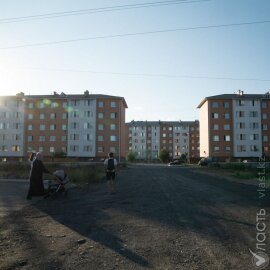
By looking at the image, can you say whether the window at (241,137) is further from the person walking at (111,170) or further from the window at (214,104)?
the person walking at (111,170)

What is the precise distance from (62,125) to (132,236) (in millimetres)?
70510

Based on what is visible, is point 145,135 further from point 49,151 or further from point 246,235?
point 246,235

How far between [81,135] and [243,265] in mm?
69967

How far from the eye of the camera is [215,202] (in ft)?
36.0

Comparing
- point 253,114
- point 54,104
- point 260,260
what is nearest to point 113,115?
point 54,104

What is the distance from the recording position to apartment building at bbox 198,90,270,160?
75.4 metres

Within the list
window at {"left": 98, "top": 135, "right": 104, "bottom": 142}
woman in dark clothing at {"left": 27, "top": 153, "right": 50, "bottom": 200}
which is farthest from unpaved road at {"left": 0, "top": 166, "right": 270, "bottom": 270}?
window at {"left": 98, "top": 135, "right": 104, "bottom": 142}

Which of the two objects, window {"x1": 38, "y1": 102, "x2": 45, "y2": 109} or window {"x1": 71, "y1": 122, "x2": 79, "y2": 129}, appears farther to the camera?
window {"x1": 38, "y1": 102, "x2": 45, "y2": 109}

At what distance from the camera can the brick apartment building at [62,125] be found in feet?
238

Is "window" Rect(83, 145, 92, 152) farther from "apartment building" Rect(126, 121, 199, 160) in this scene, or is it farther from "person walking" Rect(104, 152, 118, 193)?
"apartment building" Rect(126, 121, 199, 160)

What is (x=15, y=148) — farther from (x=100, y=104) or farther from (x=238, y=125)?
(x=238, y=125)

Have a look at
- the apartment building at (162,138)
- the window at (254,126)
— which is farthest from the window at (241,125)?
the apartment building at (162,138)

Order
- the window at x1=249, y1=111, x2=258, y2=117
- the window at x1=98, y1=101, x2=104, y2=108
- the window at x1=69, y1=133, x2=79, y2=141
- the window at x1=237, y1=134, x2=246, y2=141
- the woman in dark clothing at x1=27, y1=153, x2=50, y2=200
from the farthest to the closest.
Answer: the window at x1=249, y1=111, x2=258, y2=117, the window at x1=237, y1=134, x2=246, y2=141, the window at x1=98, y1=101, x2=104, y2=108, the window at x1=69, y1=133, x2=79, y2=141, the woman in dark clothing at x1=27, y1=153, x2=50, y2=200

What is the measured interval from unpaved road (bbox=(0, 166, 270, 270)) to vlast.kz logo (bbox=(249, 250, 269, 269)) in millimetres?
99
